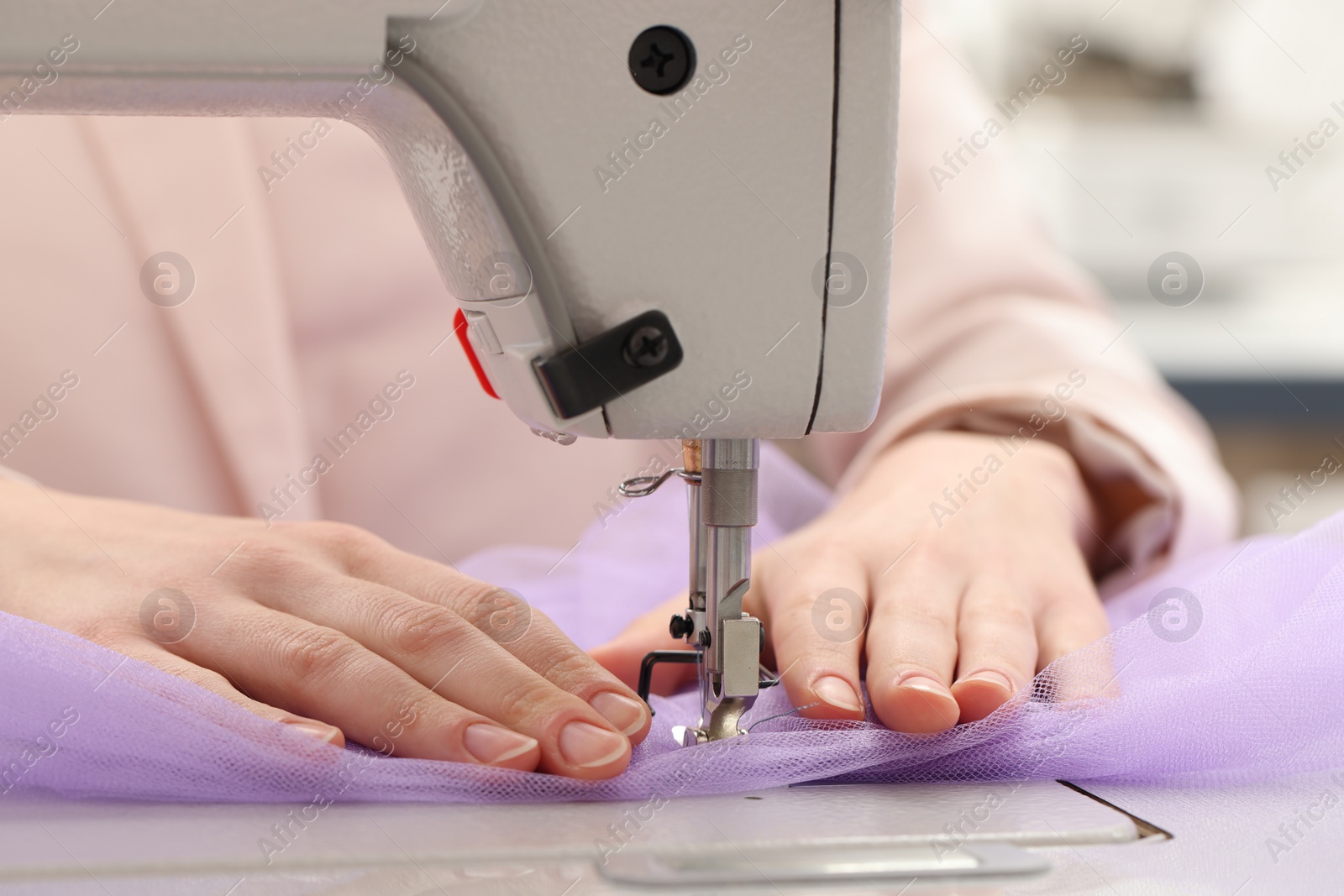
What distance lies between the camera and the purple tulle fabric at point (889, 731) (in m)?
0.48

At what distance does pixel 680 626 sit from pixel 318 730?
0.18 metres

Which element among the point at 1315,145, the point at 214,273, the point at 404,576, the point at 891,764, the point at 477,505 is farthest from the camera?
the point at 1315,145

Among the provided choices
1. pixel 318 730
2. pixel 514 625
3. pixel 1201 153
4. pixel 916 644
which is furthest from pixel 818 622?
pixel 1201 153

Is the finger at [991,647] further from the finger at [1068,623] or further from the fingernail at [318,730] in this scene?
the fingernail at [318,730]

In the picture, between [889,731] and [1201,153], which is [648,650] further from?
[1201,153]

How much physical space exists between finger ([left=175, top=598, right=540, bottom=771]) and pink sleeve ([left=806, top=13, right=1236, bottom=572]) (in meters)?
0.55

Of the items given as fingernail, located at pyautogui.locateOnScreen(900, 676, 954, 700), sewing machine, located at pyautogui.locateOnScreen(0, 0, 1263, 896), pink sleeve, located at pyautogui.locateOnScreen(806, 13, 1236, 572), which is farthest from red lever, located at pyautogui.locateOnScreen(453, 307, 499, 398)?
pink sleeve, located at pyautogui.locateOnScreen(806, 13, 1236, 572)

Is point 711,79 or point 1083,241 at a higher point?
point 1083,241

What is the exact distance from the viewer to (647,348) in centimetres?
49

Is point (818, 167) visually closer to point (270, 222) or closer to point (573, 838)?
point (573, 838)

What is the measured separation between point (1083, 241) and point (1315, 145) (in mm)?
516

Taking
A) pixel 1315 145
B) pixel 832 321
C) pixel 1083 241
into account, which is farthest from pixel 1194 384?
pixel 832 321

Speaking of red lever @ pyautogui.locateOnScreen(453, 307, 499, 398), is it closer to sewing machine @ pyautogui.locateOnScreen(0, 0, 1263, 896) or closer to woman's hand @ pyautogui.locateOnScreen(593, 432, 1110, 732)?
sewing machine @ pyautogui.locateOnScreen(0, 0, 1263, 896)

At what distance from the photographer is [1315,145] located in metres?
2.38
